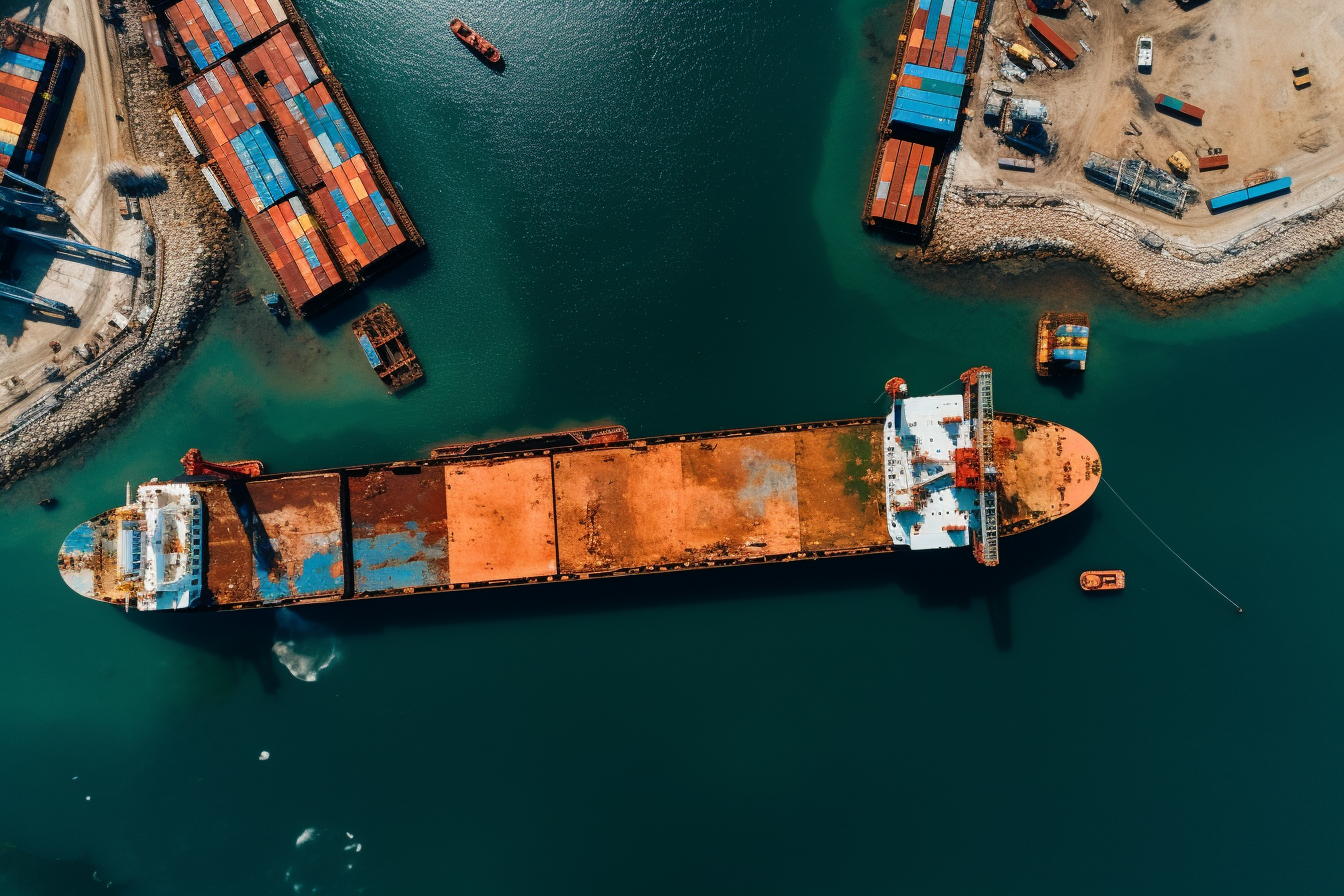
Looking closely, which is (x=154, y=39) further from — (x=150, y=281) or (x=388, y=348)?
(x=388, y=348)

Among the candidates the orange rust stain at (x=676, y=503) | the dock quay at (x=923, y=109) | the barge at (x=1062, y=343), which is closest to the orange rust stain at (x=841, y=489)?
the orange rust stain at (x=676, y=503)

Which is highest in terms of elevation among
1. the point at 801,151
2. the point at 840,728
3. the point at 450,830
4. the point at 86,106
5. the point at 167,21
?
the point at 167,21

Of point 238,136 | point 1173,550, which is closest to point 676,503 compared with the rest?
point 1173,550

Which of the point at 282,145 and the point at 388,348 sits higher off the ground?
the point at 282,145

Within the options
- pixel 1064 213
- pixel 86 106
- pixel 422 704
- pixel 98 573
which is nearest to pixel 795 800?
pixel 422 704

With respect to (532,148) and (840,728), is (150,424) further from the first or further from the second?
(840,728)

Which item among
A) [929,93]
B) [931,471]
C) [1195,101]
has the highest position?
[929,93]

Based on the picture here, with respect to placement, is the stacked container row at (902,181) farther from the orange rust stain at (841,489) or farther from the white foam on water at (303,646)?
the white foam on water at (303,646)

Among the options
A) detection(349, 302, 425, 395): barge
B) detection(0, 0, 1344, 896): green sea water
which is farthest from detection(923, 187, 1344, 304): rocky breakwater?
detection(349, 302, 425, 395): barge
